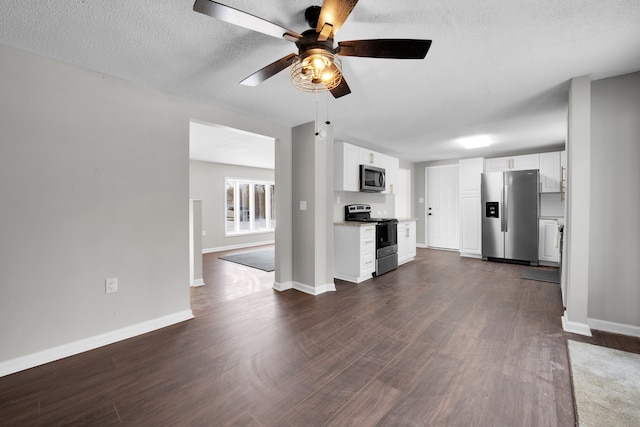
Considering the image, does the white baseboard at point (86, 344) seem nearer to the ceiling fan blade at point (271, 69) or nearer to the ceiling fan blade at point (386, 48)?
the ceiling fan blade at point (271, 69)

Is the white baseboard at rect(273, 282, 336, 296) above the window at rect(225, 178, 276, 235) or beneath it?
beneath

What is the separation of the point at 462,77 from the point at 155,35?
244 centimetres

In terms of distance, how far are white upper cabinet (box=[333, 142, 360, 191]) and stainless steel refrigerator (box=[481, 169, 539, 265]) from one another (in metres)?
2.98

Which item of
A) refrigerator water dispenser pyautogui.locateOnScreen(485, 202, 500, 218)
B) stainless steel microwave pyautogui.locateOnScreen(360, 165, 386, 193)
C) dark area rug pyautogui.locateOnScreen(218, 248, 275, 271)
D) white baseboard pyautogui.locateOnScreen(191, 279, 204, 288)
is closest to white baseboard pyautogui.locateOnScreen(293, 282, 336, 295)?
dark area rug pyautogui.locateOnScreen(218, 248, 275, 271)

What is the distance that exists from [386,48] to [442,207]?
6309 millimetres

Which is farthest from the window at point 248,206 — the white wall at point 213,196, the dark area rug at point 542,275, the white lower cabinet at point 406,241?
the dark area rug at point 542,275

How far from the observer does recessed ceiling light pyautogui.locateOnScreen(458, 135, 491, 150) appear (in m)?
4.68

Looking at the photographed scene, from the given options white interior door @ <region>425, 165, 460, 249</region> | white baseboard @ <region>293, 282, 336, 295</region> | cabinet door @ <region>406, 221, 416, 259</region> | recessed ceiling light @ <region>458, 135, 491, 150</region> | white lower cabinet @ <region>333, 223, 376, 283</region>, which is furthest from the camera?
white interior door @ <region>425, 165, 460, 249</region>

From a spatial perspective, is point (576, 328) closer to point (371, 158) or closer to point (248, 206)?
point (371, 158)

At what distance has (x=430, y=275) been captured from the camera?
463 cm

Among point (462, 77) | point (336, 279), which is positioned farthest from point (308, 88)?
point (336, 279)

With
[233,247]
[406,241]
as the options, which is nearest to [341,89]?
[406,241]

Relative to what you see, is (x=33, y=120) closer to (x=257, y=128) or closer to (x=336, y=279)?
(x=257, y=128)

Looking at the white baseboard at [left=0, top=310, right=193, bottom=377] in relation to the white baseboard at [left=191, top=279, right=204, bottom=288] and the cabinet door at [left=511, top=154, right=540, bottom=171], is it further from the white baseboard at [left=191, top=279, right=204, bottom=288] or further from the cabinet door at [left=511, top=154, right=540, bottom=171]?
the cabinet door at [left=511, top=154, right=540, bottom=171]
